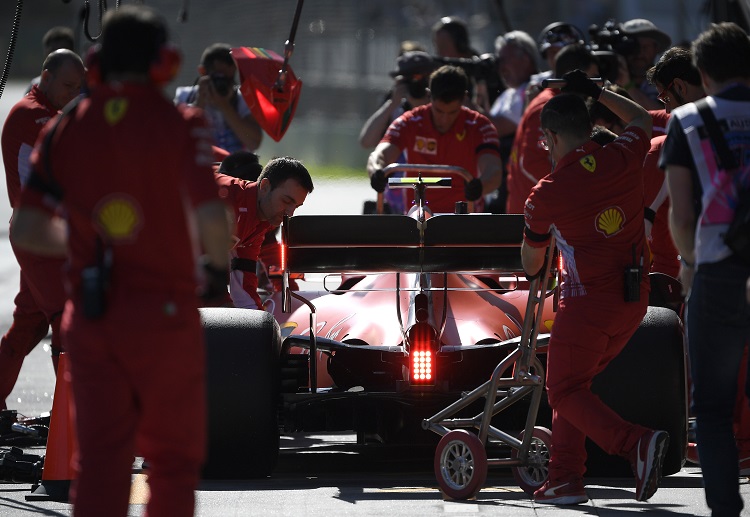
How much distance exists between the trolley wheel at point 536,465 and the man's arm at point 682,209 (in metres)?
1.57

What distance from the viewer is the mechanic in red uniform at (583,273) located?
20.0 ft

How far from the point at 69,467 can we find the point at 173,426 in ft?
7.30

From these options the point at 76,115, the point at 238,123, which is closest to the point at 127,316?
the point at 76,115

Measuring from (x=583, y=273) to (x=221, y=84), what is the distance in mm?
5584

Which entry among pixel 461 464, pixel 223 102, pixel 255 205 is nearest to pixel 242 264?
pixel 255 205

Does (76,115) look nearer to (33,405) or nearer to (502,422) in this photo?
(502,422)

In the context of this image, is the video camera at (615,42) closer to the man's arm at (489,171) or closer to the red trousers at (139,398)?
the man's arm at (489,171)

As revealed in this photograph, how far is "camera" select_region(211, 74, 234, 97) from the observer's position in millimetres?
11172

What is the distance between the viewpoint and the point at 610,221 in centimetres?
613

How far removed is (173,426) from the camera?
4.31 metres

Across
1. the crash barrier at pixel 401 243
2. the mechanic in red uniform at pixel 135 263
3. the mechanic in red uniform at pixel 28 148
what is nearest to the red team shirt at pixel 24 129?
the mechanic in red uniform at pixel 28 148

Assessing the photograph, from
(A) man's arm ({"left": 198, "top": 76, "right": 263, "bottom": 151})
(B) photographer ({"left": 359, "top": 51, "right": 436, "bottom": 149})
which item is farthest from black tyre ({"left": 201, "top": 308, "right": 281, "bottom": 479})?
(A) man's arm ({"left": 198, "top": 76, "right": 263, "bottom": 151})

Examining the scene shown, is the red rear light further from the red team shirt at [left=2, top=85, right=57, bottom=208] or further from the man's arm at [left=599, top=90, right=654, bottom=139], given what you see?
the red team shirt at [left=2, top=85, right=57, bottom=208]

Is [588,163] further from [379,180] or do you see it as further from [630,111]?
[379,180]
